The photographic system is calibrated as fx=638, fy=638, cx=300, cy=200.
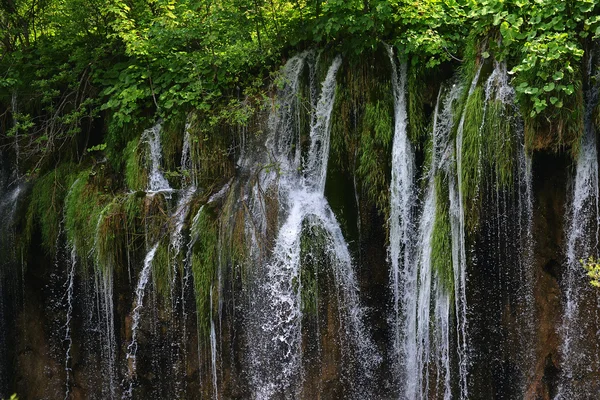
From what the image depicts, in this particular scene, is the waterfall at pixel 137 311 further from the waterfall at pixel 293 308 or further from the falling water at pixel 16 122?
the falling water at pixel 16 122

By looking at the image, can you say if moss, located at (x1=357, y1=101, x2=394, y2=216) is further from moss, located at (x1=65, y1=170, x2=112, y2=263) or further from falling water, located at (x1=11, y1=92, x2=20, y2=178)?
falling water, located at (x1=11, y1=92, x2=20, y2=178)

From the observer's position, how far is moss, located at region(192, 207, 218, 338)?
6898mm

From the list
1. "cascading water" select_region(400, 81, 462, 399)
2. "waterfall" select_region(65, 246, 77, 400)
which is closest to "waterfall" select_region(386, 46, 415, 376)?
"cascading water" select_region(400, 81, 462, 399)

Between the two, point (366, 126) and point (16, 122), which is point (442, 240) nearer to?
point (366, 126)

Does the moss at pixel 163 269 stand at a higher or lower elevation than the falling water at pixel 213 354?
higher

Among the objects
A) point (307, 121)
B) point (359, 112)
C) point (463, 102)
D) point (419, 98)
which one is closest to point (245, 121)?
point (307, 121)

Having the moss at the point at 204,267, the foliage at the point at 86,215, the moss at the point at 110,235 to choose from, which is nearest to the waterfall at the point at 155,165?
Answer: the moss at the point at 110,235

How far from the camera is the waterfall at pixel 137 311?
7.17 meters

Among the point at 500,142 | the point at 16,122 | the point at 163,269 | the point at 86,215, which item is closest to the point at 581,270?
the point at 500,142

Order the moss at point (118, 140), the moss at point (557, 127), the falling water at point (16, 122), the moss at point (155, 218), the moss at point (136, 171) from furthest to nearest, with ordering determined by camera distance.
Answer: the falling water at point (16, 122) → the moss at point (118, 140) → the moss at point (136, 171) → the moss at point (155, 218) → the moss at point (557, 127)

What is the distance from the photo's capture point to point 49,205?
7.90 metres

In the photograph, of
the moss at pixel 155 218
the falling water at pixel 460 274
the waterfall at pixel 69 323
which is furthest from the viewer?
the waterfall at pixel 69 323

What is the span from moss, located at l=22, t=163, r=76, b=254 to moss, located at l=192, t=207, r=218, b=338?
6.64 ft

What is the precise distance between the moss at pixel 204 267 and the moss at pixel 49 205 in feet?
6.64
